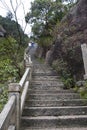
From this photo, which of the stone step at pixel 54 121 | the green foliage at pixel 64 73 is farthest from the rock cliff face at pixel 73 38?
the stone step at pixel 54 121

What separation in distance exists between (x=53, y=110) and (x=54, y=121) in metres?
0.68

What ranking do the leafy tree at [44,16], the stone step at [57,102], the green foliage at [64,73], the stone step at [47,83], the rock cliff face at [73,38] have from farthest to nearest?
the leafy tree at [44,16] < the rock cliff face at [73,38] < the stone step at [47,83] < the green foliage at [64,73] < the stone step at [57,102]

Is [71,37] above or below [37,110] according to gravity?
above

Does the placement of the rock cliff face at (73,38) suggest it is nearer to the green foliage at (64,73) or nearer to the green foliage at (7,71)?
the green foliage at (64,73)

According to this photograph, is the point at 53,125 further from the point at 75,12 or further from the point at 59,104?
the point at 75,12

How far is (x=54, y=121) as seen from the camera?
21.1 feet

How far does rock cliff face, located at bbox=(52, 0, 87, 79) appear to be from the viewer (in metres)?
10.6

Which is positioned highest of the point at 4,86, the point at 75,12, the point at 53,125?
the point at 75,12

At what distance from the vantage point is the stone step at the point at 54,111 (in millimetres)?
7004

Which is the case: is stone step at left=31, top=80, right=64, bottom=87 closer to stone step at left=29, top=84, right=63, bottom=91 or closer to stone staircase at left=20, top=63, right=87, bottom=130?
stone step at left=29, top=84, right=63, bottom=91

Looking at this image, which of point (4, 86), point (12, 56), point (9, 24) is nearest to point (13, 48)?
point (12, 56)

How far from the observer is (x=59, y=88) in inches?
393

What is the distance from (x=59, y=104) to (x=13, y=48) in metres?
5.37

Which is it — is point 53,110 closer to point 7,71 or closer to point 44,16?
point 7,71
